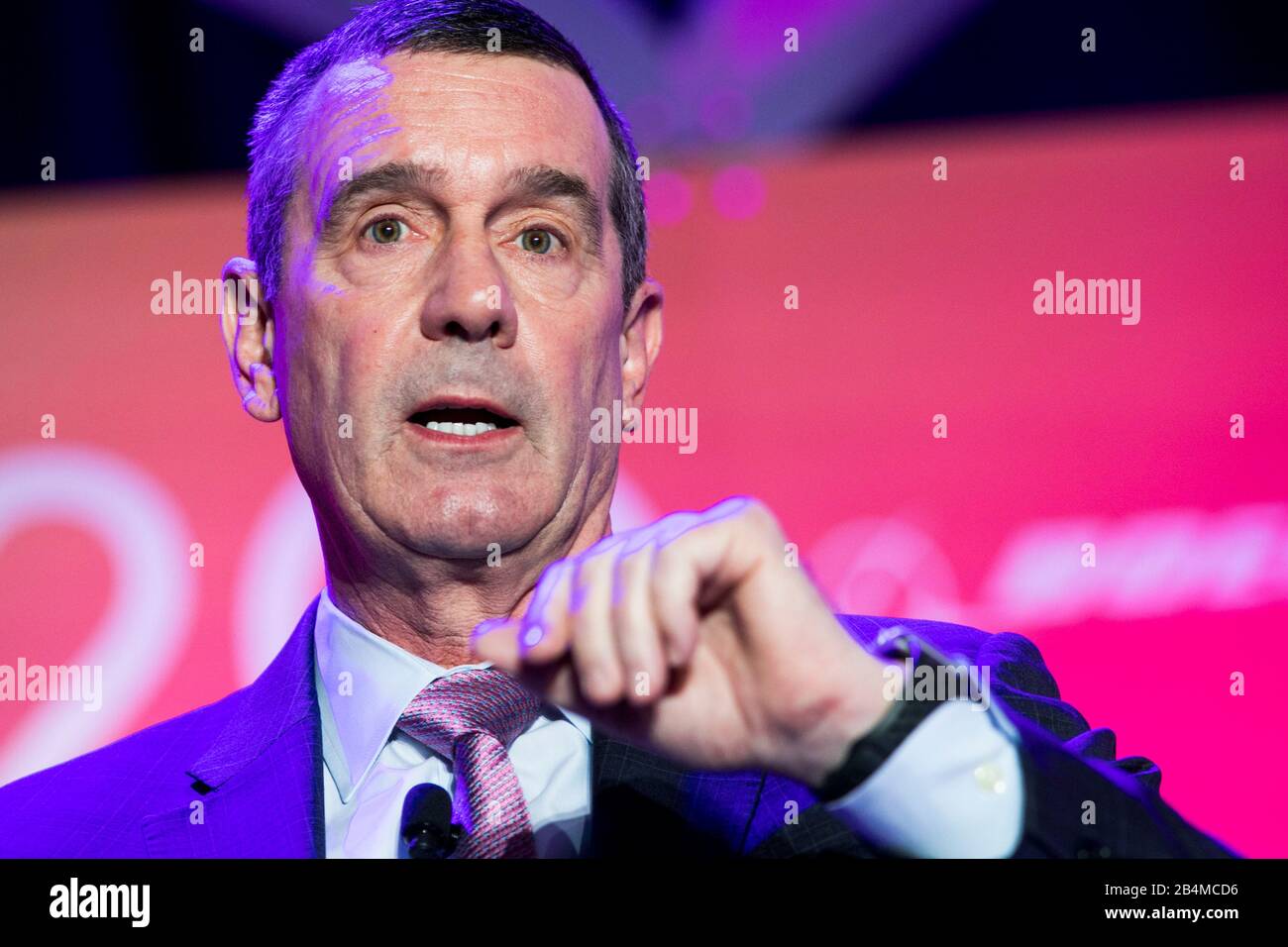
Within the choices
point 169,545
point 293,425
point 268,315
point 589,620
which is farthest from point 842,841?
point 169,545

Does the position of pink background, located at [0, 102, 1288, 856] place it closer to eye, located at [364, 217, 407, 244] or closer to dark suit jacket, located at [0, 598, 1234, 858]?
dark suit jacket, located at [0, 598, 1234, 858]

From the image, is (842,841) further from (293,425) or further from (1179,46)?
(1179,46)

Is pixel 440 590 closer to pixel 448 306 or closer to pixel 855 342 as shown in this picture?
pixel 448 306

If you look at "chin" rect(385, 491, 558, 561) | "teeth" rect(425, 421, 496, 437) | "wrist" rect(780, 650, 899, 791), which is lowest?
"wrist" rect(780, 650, 899, 791)

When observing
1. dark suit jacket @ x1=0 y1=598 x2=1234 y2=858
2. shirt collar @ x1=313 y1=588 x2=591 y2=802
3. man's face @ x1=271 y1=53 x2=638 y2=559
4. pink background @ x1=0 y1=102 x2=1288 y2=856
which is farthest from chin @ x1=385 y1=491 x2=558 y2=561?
pink background @ x1=0 y1=102 x2=1288 y2=856

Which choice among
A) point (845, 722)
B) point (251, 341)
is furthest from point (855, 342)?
point (845, 722)

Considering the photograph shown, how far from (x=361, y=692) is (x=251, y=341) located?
655 millimetres

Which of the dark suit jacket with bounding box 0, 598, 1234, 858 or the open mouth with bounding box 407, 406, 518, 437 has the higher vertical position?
the open mouth with bounding box 407, 406, 518, 437

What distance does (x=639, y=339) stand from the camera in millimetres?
2266

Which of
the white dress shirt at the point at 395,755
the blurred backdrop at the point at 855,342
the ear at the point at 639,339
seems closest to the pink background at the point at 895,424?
the blurred backdrop at the point at 855,342

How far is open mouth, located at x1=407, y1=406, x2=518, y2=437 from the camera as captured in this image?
6.18ft

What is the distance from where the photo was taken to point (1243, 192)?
287 cm

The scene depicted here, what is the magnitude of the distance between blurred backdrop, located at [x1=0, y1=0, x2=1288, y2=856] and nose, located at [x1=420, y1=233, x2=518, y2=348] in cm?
112

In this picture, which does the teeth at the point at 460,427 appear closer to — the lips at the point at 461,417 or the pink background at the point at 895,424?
the lips at the point at 461,417
